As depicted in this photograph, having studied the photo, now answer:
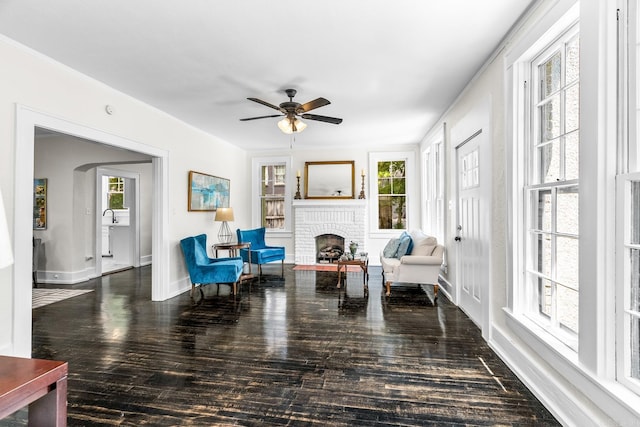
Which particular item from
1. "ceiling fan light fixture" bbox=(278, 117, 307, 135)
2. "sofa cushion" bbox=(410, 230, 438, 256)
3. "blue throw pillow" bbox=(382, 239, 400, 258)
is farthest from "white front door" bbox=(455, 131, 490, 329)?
"ceiling fan light fixture" bbox=(278, 117, 307, 135)

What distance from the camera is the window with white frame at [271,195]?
750 cm

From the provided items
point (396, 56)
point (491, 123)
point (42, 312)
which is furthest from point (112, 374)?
point (491, 123)

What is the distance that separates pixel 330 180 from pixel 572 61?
5386 millimetres

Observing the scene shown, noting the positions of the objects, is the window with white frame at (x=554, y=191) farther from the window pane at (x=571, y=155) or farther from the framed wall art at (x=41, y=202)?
the framed wall art at (x=41, y=202)

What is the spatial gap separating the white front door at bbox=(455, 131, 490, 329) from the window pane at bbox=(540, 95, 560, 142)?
0.73m

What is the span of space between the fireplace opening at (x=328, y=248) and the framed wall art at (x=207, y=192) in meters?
2.26

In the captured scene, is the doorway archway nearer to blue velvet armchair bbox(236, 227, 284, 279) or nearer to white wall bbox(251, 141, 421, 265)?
blue velvet armchair bbox(236, 227, 284, 279)

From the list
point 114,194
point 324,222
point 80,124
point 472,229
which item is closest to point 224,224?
point 324,222

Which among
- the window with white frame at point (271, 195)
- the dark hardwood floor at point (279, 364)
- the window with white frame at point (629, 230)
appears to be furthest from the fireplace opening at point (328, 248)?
the window with white frame at point (629, 230)

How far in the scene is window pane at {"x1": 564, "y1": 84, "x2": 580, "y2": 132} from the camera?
1.91 m

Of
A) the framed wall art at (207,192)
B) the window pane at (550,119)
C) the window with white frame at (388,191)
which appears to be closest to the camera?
the window pane at (550,119)

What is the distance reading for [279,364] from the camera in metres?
2.56

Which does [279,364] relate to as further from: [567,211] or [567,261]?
[567,211]

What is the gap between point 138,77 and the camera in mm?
3373
